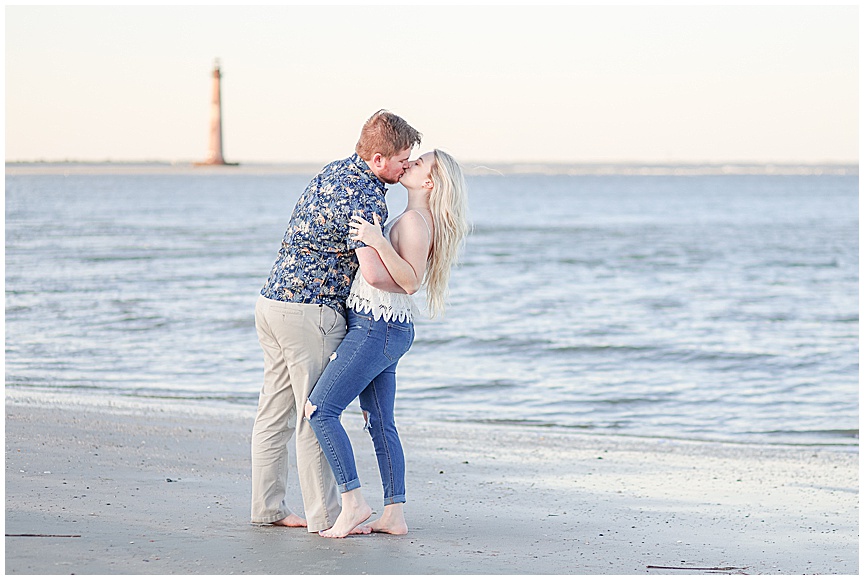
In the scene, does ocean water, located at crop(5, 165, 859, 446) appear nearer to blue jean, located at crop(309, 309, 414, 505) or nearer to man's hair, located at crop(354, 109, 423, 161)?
blue jean, located at crop(309, 309, 414, 505)

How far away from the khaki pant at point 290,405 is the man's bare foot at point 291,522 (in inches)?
0.8

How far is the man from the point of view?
4.17m

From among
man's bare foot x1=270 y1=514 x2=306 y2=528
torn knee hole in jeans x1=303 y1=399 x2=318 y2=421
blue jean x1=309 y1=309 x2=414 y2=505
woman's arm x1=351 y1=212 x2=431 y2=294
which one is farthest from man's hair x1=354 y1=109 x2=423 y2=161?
man's bare foot x1=270 y1=514 x2=306 y2=528

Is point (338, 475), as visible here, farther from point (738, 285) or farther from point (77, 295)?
point (738, 285)

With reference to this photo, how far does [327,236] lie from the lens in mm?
4188

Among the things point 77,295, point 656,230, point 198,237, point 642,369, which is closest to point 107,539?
point 642,369

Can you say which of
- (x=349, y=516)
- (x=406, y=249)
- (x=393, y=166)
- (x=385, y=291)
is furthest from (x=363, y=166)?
(x=349, y=516)

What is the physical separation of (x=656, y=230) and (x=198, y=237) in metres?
17.4

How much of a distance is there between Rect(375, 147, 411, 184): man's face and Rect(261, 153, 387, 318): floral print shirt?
4cm

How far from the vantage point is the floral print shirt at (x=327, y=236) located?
416 centimetres

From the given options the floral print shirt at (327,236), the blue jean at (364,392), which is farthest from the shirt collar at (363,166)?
the blue jean at (364,392)

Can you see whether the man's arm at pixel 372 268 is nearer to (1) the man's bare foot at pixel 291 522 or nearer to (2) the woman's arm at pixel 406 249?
(2) the woman's arm at pixel 406 249

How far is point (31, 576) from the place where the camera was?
364 cm

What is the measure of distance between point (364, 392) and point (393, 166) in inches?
38.0
